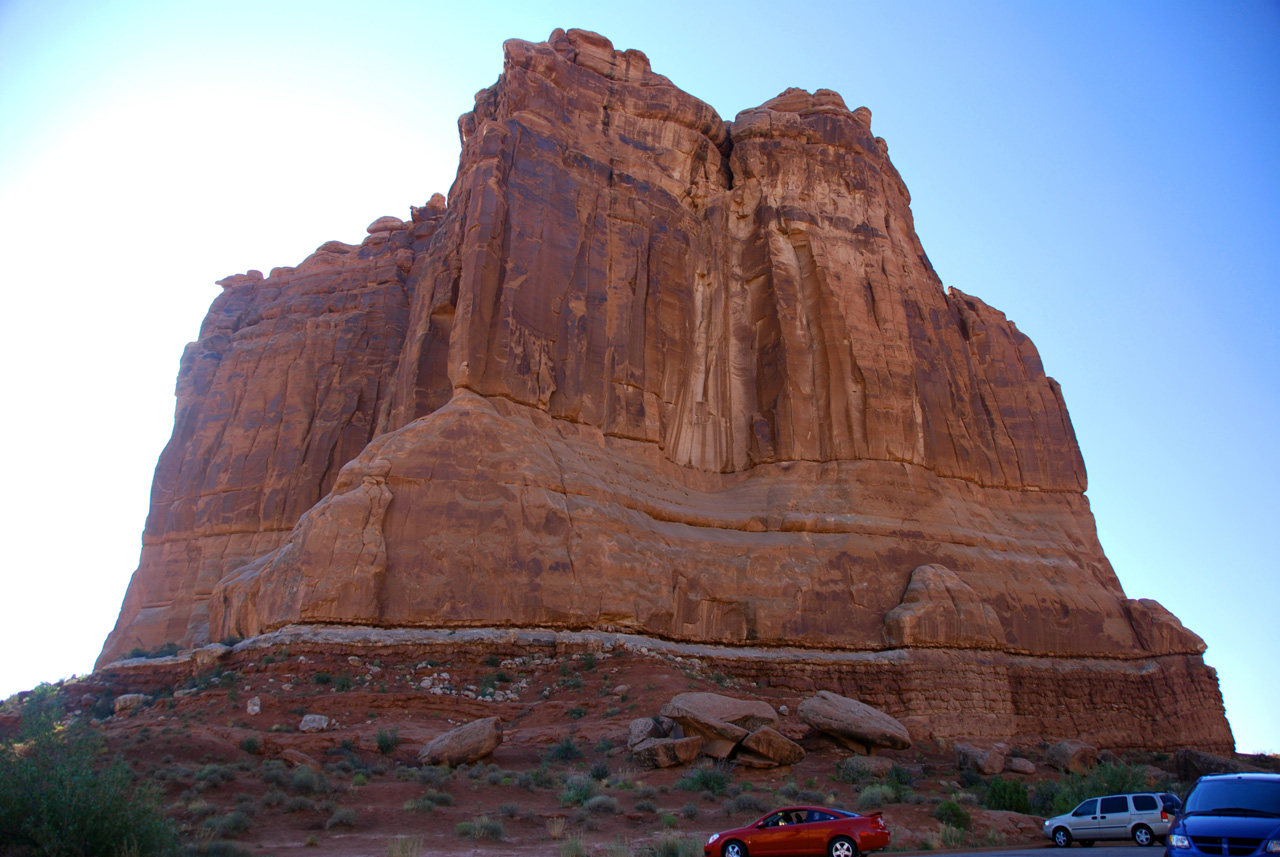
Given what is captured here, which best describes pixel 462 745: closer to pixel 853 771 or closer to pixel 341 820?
pixel 341 820

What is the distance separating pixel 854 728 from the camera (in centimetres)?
2092

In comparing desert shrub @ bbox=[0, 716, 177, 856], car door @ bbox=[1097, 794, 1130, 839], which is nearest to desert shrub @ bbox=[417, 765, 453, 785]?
desert shrub @ bbox=[0, 716, 177, 856]

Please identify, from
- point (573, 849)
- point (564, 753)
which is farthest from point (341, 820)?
point (564, 753)

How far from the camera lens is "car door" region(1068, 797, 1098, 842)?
47.0 feet

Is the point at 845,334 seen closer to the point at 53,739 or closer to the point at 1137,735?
the point at 1137,735

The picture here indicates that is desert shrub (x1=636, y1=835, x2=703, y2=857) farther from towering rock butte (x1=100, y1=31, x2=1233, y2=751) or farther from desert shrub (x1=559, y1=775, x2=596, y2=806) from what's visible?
towering rock butte (x1=100, y1=31, x2=1233, y2=751)

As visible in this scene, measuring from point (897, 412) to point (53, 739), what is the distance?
31708mm

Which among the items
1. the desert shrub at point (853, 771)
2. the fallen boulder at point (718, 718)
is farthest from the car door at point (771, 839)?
the desert shrub at point (853, 771)

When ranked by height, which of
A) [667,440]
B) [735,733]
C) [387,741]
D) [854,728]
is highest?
[667,440]

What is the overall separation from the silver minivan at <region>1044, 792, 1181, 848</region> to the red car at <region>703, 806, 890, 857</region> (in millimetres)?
4829

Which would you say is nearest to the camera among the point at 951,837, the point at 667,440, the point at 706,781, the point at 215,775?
the point at 951,837

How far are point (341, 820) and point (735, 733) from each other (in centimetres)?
857

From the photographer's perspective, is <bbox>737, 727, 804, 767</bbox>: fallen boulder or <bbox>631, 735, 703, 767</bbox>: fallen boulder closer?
<bbox>631, 735, 703, 767</bbox>: fallen boulder

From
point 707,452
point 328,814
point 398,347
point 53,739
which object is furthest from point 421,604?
point 398,347
